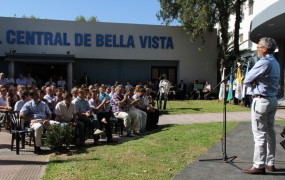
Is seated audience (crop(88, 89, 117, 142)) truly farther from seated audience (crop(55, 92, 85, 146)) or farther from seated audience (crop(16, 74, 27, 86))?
seated audience (crop(16, 74, 27, 86))

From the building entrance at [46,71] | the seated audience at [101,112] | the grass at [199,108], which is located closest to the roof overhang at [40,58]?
the building entrance at [46,71]

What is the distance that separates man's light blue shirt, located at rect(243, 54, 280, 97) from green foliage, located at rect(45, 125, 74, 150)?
440 centimetres

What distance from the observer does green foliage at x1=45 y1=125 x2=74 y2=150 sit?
26.8ft

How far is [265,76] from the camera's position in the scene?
17.1 feet

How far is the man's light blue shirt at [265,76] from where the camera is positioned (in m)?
5.17

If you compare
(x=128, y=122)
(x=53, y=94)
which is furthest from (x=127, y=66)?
(x=128, y=122)

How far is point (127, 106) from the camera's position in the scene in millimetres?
11211

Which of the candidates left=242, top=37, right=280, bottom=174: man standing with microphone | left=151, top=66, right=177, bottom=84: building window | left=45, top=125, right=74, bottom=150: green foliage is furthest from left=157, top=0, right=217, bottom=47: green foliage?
left=242, top=37, right=280, bottom=174: man standing with microphone

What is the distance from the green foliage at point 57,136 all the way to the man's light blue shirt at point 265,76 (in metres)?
4.40

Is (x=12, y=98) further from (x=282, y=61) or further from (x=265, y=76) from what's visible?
(x=282, y=61)

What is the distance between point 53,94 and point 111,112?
2.54 meters

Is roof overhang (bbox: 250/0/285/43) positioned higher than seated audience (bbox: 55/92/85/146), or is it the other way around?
roof overhang (bbox: 250/0/285/43)

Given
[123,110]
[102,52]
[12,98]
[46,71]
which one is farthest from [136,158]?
[102,52]

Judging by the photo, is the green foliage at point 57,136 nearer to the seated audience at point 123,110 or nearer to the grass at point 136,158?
the grass at point 136,158
